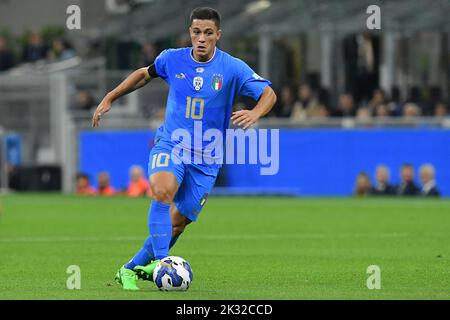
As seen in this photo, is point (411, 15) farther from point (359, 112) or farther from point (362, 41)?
point (359, 112)

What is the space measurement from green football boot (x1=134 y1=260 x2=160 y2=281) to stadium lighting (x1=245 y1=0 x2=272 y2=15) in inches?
Result: 883

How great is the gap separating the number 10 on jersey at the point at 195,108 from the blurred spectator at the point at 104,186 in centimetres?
1905

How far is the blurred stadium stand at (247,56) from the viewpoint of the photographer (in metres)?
32.6

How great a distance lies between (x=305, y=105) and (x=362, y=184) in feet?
9.89

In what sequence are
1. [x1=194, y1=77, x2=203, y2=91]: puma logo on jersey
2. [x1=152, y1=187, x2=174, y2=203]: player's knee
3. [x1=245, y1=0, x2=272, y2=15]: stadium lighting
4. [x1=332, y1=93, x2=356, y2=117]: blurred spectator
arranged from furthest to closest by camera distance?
[x1=245, y1=0, x2=272, y2=15]: stadium lighting
[x1=332, y1=93, x2=356, y2=117]: blurred spectator
[x1=194, y1=77, x2=203, y2=91]: puma logo on jersey
[x1=152, y1=187, x2=174, y2=203]: player's knee

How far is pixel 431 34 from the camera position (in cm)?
3419

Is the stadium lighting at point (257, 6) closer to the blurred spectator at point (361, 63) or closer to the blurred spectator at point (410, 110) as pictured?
the blurred spectator at point (361, 63)

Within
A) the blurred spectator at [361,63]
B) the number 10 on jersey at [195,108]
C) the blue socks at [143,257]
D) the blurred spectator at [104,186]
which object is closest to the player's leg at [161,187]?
the blue socks at [143,257]

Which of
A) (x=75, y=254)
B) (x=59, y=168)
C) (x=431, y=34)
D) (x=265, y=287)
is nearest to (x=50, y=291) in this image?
(x=265, y=287)

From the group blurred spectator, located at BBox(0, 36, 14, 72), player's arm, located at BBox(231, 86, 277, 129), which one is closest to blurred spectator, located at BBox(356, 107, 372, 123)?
blurred spectator, located at BBox(0, 36, 14, 72)

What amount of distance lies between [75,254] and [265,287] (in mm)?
4801

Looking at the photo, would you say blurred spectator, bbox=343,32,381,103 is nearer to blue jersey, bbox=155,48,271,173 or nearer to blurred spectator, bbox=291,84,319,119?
blurred spectator, bbox=291,84,319,119

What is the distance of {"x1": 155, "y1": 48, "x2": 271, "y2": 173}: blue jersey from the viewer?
11492 mm

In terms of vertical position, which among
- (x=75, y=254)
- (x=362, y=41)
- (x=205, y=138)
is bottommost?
(x=75, y=254)
